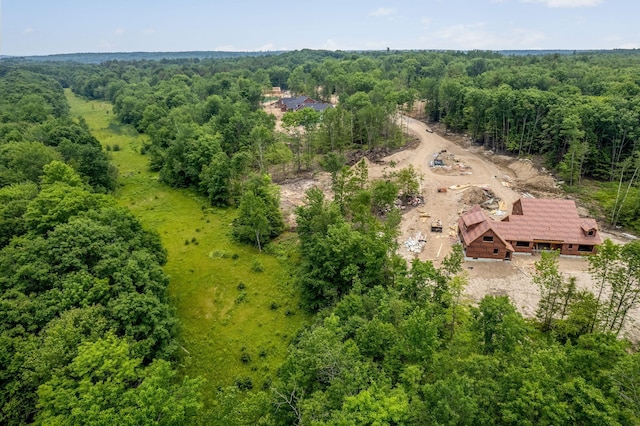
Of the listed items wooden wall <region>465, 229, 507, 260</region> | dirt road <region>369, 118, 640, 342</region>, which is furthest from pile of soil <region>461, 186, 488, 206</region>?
wooden wall <region>465, 229, 507, 260</region>

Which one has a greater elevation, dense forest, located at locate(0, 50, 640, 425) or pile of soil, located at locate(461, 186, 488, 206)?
dense forest, located at locate(0, 50, 640, 425)

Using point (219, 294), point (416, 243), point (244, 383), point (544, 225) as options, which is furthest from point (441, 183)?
point (244, 383)

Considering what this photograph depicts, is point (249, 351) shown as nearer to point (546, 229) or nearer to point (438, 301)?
point (438, 301)

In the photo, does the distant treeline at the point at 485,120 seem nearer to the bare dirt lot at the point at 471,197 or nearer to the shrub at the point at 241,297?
the bare dirt lot at the point at 471,197

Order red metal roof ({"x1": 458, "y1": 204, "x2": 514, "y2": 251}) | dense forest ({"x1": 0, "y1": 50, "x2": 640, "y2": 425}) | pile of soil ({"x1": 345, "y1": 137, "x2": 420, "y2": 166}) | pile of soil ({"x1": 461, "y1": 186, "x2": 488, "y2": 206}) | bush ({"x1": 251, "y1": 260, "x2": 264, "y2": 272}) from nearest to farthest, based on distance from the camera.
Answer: dense forest ({"x1": 0, "y1": 50, "x2": 640, "y2": 425}), red metal roof ({"x1": 458, "y1": 204, "x2": 514, "y2": 251}), bush ({"x1": 251, "y1": 260, "x2": 264, "y2": 272}), pile of soil ({"x1": 461, "y1": 186, "x2": 488, "y2": 206}), pile of soil ({"x1": 345, "y1": 137, "x2": 420, "y2": 166})

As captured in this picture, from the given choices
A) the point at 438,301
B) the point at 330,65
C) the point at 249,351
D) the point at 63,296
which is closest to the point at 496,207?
the point at 438,301

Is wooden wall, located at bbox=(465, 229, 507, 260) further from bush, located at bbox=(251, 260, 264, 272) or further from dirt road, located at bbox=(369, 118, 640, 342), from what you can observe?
bush, located at bbox=(251, 260, 264, 272)

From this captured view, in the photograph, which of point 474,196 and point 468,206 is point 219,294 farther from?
point 474,196
